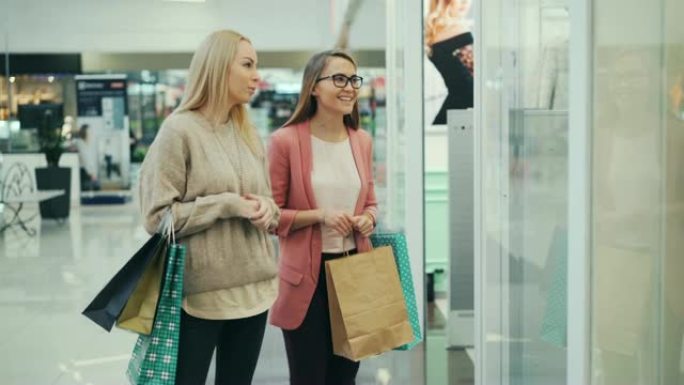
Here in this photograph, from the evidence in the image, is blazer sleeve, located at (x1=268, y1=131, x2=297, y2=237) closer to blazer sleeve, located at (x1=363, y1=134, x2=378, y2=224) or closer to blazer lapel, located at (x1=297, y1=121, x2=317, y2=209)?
blazer lapel, located at (x1=297, y1=121, x2=317, y2=209)

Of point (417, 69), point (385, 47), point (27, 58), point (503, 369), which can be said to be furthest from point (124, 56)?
point (503, 369)

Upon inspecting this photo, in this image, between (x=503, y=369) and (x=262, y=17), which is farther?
Answer: (x=262, y=17)

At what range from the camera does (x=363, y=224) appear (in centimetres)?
277

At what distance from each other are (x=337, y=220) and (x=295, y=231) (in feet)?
0.55

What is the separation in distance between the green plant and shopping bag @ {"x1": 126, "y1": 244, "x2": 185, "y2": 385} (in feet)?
39.1

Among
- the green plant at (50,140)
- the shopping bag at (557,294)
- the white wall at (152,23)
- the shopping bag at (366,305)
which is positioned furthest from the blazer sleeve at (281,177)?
the green plant at (50,140)

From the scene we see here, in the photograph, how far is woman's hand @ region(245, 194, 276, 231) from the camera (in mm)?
2490

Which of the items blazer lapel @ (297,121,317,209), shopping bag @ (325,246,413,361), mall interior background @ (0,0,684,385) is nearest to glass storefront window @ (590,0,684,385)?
mall interior background @ (0,0,684,385)

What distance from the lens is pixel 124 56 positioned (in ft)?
40.2

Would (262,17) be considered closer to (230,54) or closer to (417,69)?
(417,69)

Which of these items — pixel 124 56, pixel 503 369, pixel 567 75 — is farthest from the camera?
pixel 124 56

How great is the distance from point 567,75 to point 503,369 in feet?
5.21

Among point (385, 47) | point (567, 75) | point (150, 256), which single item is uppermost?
point (385, 47)

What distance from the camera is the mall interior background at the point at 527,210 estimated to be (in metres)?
1.99
